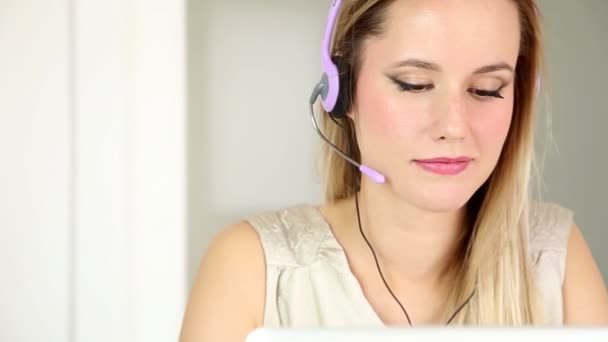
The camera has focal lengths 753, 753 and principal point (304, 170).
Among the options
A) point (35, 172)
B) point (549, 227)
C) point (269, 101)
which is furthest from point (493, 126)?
point (35, 172)

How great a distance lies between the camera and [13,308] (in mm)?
1105

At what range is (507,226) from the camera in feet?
3.50

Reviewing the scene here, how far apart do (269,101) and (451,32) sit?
494 mm

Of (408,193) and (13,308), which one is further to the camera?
(13,308)

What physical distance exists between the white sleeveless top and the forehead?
0.97 feet

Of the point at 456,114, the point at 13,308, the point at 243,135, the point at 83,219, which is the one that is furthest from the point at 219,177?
the point at 456,114

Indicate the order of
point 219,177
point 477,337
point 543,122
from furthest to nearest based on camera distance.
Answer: point 543,122, point 219,177, point 477,337

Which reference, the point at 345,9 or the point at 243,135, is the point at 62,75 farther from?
the point at 345,9

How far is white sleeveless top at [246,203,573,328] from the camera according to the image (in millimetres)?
1043

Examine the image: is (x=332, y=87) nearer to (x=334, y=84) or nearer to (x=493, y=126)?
(x=334, y=84)

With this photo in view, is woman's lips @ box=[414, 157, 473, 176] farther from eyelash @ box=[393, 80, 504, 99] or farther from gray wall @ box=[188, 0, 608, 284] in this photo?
gray wall @ box=[188, 0, 608, 284]

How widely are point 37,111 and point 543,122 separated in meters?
0.90

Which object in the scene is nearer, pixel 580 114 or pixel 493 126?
pixel 493 126

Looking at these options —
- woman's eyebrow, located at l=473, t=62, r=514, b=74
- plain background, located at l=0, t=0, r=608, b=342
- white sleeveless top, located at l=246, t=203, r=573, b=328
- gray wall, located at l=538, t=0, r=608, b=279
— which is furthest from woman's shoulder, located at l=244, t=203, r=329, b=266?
gray wall, located at l=538, t=0, r=608, b=279
